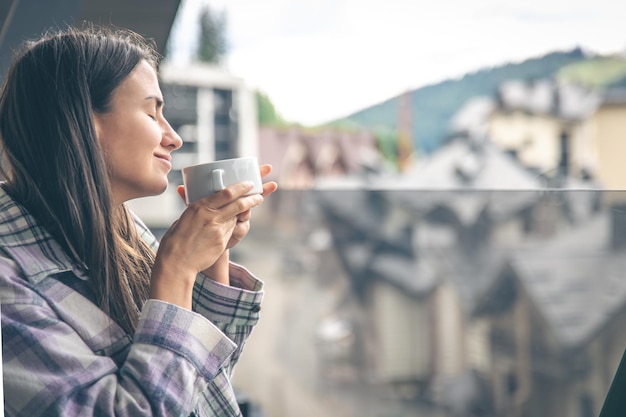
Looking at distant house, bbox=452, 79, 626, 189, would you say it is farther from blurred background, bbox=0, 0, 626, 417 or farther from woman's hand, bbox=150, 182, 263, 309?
woman's hand, bbox=150, 182, 263, 309

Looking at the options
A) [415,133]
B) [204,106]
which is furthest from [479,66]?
[204,106]

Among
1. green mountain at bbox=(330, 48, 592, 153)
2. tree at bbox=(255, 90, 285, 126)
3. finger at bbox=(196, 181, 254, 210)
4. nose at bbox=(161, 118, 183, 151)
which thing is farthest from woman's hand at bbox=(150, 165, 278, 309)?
tree at bbox=(255, 90, 285, 126)

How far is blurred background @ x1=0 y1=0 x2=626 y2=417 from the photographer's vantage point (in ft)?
12.5

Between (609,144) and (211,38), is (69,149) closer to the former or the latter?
(609,144)

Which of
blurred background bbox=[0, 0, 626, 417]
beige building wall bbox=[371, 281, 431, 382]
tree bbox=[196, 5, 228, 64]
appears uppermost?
tree bbox=[196, 5, 228, 64]

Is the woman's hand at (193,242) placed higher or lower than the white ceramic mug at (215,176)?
lower

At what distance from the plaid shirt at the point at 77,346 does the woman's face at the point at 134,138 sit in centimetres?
9

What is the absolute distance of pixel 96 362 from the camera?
55 cm

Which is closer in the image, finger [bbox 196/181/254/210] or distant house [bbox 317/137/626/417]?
finger [bbox 196/181/254/210]

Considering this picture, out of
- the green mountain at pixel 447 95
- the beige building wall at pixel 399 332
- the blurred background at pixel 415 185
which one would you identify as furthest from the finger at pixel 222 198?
the green mountain at pixel 447 95

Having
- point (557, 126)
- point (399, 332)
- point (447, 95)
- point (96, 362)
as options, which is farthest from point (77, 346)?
point (447, 95)

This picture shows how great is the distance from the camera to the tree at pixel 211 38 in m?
10.8

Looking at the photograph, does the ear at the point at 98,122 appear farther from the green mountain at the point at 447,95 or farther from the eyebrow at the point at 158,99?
the green mountain at the point at 447,95

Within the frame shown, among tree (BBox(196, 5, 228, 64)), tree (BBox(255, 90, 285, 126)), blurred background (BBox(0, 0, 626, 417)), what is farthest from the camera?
tree (BBox(255, 90, 285, 126))
